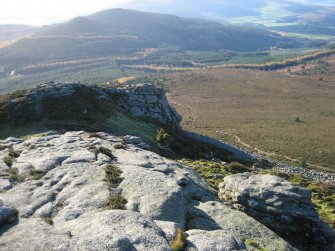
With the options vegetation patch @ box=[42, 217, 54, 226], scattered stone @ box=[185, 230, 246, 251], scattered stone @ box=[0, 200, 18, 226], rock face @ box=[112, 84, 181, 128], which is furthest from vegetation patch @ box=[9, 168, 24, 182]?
rock face @ box=[112, 84, 181, 128]

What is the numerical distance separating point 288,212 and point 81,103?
169 ft

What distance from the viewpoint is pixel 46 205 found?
22641mm

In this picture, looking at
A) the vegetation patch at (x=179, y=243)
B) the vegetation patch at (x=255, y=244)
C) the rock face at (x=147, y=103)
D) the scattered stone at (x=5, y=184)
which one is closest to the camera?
the vegetation patch at (x=179, y=243)

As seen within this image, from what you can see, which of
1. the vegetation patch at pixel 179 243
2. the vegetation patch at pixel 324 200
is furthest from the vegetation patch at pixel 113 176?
the vegetation patch at pixel 324 200

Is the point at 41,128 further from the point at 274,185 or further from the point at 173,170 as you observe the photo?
the point at 274,185

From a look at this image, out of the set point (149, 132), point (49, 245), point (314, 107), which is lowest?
point (314, 107)

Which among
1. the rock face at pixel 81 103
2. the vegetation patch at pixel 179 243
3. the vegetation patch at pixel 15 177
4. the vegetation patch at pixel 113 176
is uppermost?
the vegetation patch at pixel 179 243

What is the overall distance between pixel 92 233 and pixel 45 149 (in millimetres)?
23450

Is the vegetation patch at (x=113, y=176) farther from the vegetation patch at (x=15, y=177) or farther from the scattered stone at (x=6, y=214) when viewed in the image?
the scattered stone at (x=6, y=214)

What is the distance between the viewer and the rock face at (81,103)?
6306cm

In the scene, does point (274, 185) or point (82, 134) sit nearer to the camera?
point (274, 185)

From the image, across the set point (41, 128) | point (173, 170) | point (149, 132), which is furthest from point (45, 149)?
point (149, 132)

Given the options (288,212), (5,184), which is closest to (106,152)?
(5,184)

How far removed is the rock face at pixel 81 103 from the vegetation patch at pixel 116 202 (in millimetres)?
41738
